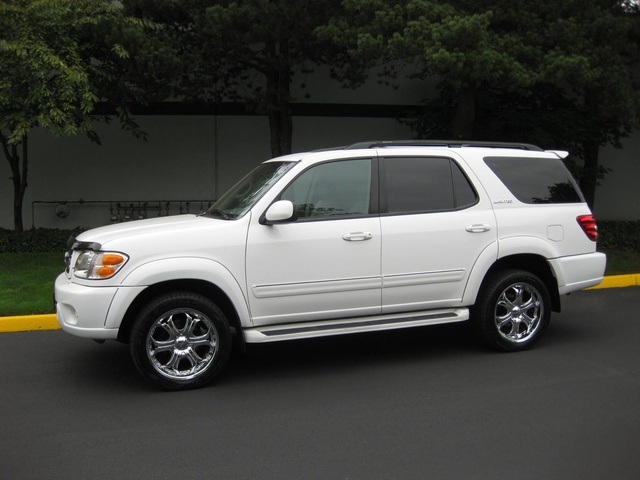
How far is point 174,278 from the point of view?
556 cm

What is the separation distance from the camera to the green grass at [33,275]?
27.4 feet

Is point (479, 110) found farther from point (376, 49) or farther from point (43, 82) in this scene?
point (43, 82)

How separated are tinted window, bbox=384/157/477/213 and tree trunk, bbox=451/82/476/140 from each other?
7.26 m

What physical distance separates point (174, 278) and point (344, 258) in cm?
143

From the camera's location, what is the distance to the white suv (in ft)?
18.3

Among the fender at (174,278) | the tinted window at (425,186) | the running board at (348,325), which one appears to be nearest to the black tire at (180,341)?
the fender at (174,278)

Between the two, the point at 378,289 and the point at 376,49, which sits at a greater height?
the point at 376,49

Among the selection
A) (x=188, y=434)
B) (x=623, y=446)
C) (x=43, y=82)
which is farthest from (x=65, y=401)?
(x=43, y=82)

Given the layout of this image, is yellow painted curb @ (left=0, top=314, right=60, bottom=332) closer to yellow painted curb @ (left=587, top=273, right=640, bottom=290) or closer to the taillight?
the taillight

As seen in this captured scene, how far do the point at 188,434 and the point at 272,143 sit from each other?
33.0 ft

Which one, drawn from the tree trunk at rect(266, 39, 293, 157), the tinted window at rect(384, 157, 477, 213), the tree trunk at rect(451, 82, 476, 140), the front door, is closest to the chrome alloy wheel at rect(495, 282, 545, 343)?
the tinted window at rect(384, 157, 477, 213)

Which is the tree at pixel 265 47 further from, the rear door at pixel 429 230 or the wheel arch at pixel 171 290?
the wheel arch at pixel 171 290

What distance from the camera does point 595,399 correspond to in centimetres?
539

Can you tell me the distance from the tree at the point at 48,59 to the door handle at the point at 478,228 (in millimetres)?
6868
